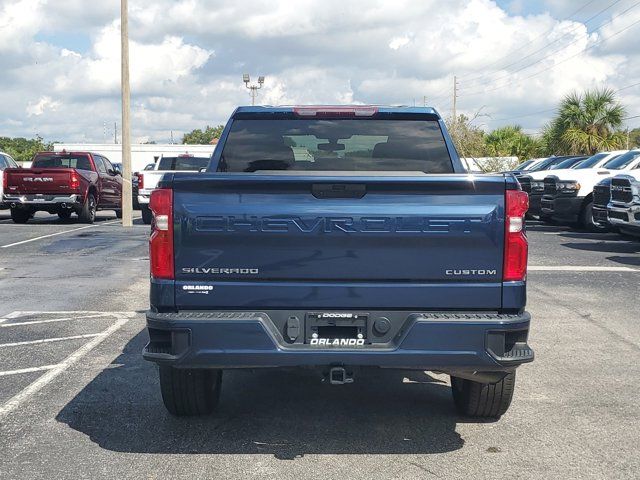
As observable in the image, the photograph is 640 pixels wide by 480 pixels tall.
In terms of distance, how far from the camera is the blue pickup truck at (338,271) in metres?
4.30

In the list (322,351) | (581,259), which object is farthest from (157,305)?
(581,259)

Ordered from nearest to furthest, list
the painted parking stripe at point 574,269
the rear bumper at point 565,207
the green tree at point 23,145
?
the painted parking stripe at point 574,269 < the rear bumper at point 565,207 < the green tree at point 23,145

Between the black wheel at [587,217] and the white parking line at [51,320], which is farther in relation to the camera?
the black wheel at [587,217]

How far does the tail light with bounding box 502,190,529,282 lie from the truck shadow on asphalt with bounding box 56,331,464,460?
1.12 meters

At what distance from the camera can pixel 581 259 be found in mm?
14289

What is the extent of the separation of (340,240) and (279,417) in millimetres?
1551

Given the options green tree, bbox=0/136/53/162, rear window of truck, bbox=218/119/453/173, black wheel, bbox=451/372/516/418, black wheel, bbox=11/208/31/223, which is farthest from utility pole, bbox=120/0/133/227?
green tree, bbox=0/136/53/162

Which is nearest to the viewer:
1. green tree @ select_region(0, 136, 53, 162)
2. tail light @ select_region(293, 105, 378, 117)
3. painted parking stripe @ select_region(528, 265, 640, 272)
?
tail light @ select_region(293, 105, 378, 117)

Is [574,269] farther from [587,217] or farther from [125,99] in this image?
[125,99]

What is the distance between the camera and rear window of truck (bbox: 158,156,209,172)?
22.0 m

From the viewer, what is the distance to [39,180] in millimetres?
21328

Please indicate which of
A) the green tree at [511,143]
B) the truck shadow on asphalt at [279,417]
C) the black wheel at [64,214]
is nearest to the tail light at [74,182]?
the black wheel at [64,214]

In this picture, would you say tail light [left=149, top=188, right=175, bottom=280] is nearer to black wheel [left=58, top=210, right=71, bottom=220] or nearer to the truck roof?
the truck roof

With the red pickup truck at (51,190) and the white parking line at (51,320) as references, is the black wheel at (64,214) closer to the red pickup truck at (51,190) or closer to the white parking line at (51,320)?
the red pickup truck at (51,190)
